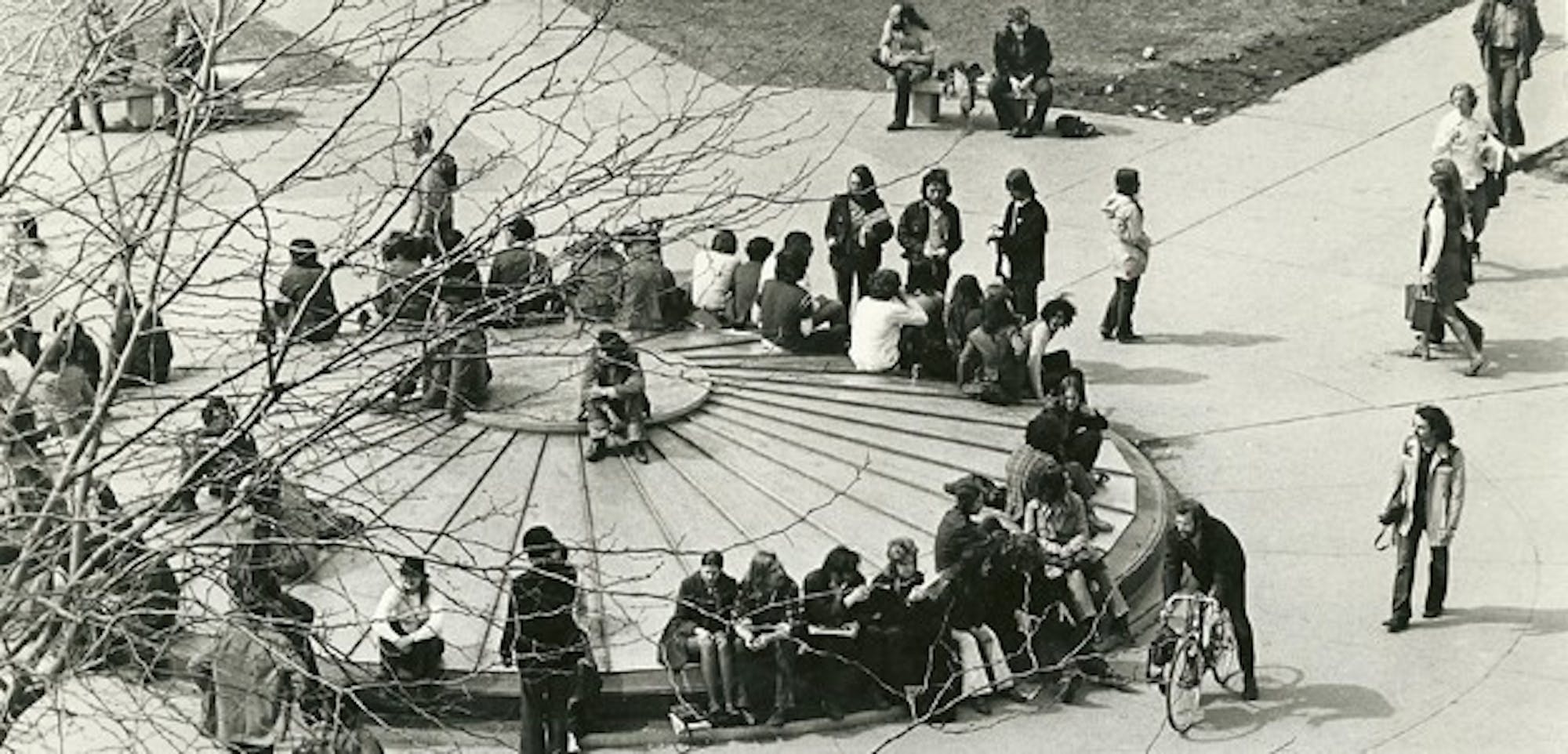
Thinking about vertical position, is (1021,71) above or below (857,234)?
above

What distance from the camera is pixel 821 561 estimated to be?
51.6ft

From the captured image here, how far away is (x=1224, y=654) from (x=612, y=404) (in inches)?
168

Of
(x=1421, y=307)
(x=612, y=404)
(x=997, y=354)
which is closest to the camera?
(x=612, y=404)

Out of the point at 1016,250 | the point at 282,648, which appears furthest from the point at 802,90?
the point at 282,648

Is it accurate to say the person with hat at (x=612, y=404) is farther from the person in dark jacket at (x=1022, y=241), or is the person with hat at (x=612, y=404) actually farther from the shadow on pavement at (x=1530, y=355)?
the shadow on pavement at (x=1530, y=355)

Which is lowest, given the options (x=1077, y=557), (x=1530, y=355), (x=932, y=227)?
(x=1077, y=557)

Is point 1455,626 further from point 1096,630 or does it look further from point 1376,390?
point 1376,390

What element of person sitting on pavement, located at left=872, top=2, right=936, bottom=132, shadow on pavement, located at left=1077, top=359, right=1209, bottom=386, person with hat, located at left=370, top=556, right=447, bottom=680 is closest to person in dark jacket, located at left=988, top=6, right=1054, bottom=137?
person sitting on pavement, located at left=872, top=2, right=936, bottom=132

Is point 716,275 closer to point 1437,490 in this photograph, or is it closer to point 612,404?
point 612,404

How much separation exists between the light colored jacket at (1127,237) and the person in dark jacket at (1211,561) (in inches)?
222

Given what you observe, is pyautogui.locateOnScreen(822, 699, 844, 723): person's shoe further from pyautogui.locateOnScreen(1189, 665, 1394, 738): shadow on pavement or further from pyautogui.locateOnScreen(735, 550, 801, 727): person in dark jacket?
pyautogui.locateOnScreen(1189, 665, 1394, 738): shadow on pavement

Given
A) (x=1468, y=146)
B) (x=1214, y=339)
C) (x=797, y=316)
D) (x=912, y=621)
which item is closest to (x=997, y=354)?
(x=797, y=316)

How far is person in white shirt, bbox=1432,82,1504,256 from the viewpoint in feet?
67.9

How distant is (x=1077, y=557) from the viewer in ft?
49.8
